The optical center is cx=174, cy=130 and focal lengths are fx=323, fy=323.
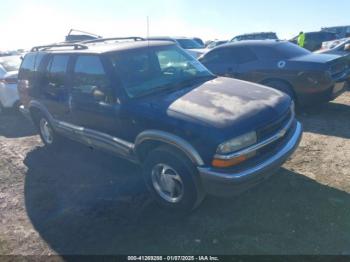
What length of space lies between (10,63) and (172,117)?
7.17m

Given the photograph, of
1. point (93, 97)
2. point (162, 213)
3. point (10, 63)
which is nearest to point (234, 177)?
point (162, 213)

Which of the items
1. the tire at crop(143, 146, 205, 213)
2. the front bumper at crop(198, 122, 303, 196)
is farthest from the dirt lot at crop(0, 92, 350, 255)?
the front bumper at crop(198, 122, 303, 196)

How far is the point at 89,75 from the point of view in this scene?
15.0 feet

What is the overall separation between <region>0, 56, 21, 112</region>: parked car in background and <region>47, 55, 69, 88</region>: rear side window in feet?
11.1

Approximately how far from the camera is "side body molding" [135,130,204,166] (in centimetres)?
334

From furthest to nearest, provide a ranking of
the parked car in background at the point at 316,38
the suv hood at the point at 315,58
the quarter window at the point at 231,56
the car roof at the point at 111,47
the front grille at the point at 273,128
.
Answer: the parked car in background at the point at 316,38 < the quarter window at the point at 231,56 < the suv hood at the point at 315,58 < the car roof at the point at 111,47 < the front grille at the point at 273,128

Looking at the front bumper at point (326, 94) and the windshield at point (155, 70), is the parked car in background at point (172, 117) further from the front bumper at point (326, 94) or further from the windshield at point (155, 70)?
the front bumper at point (326, 94)

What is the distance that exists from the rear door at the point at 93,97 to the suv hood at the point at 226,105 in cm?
72

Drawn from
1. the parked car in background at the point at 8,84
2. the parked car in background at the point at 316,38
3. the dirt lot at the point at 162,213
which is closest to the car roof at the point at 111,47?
the dirt lot at the point at 162,213

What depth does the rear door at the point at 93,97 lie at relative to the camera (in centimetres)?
423

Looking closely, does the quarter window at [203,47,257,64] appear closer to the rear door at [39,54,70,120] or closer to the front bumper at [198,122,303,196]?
the rear door at [39,54,70,120]

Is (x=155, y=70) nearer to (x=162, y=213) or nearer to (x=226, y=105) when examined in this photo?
(x=226, y=105)

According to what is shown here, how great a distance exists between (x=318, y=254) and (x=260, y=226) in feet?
2.14

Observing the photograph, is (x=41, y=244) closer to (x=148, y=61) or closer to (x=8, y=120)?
Answer: (x=148, y=61)
